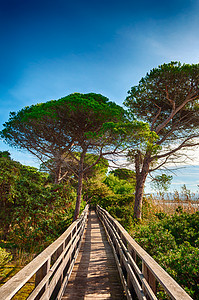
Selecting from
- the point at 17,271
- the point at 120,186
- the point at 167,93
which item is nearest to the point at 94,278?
the point at 17,271

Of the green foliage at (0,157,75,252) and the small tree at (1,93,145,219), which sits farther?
the small tree at (1,93,145,219)

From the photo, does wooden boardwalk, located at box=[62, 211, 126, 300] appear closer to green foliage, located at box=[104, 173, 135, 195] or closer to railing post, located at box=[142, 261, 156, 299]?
railing post, located at box=[142, 261, 156, 299]

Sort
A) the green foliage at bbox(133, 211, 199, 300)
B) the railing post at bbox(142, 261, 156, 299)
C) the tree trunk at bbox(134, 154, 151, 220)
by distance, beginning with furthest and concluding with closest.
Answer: the tree trunk at bbox(134, 154, 151, 220), the green foliage at bbox(133, 211, 199, 300), the railing post at bbox(142, 261, 156, 299)

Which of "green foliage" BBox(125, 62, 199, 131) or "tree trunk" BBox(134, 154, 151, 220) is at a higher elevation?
"green foliage" BBox(125, 62, 199, 131)

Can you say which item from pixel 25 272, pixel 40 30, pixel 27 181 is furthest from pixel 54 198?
pixel 40 30

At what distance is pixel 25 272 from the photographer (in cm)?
171

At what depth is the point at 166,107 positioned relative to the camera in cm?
1177

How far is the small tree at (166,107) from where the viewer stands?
→ 9.96 m

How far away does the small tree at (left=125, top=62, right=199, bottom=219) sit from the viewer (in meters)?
9.96

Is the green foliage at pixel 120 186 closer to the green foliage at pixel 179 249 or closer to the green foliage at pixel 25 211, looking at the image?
the green foliage at pixel 179 249

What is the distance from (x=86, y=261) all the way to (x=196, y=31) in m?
9.77

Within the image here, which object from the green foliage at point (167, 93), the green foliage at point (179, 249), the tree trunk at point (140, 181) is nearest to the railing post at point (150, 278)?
the green foliage at point (179, 249)

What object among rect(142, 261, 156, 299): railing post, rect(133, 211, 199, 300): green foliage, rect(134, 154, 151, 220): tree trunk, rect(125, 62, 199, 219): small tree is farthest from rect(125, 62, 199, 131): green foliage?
rect(142, 261, 156, 299): railing post

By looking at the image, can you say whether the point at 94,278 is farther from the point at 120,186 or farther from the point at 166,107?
the point at 120,186
